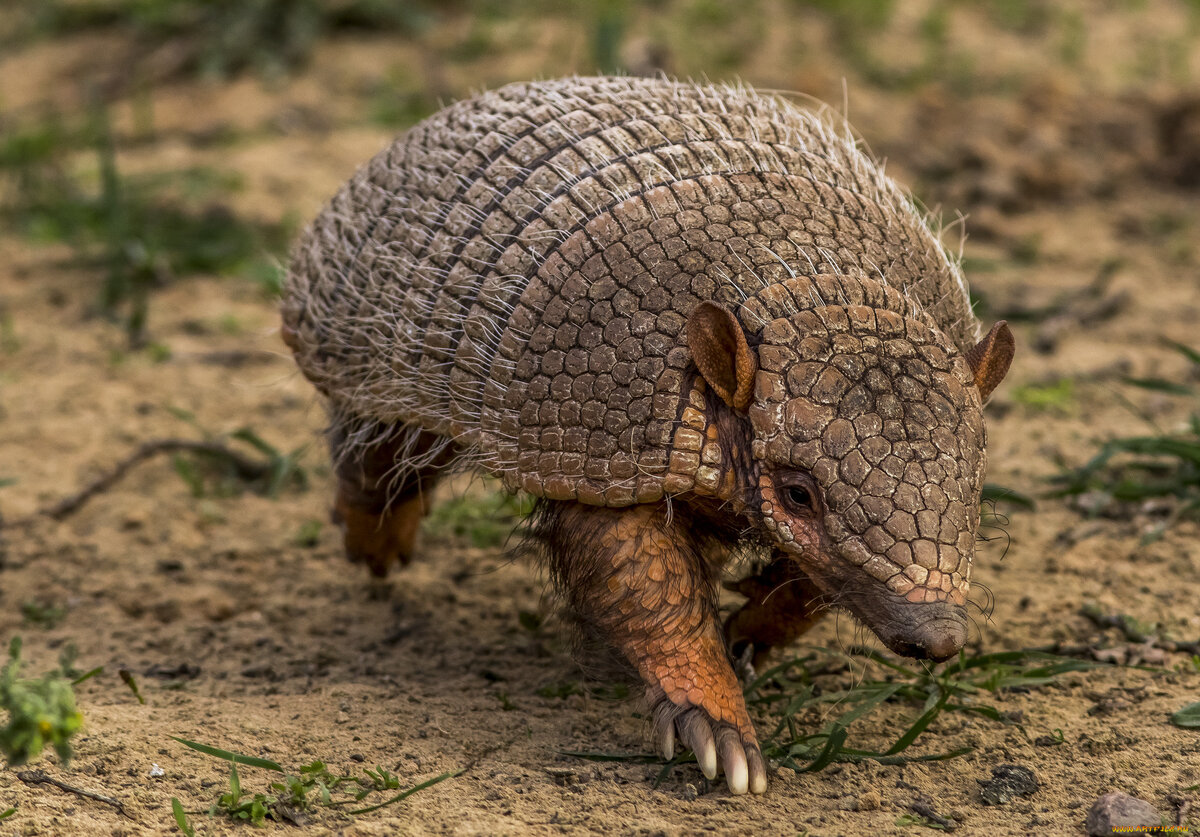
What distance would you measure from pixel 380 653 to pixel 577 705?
1001 millimetres

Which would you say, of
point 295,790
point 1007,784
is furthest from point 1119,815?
point 295,790

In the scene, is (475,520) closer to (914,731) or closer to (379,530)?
(379,530)

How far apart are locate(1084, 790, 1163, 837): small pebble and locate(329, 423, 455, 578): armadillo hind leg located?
7.87 ft

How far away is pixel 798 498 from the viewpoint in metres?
3.53

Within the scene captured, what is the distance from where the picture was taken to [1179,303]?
7.61m

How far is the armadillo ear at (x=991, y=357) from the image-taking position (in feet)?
12.1

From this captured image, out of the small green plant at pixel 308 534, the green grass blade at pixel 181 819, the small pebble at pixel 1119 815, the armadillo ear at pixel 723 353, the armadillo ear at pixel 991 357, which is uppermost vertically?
the armadillo ear at pixel 991 357

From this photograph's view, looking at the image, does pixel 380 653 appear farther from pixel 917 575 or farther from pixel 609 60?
pixel 609 60

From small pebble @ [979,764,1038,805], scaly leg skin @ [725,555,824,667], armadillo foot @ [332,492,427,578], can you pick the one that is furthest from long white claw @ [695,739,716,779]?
Answer: armadillo foot @ [332,492,427,578]

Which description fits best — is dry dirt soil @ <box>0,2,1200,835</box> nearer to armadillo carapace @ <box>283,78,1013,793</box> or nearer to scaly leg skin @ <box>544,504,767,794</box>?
scaly leg skin @ <box>544,504,767,794</box>

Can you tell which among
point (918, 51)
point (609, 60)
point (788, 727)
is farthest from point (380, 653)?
point (918, 51)

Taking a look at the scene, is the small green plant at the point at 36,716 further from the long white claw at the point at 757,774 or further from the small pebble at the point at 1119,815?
the small pebble at the point at 1119,815

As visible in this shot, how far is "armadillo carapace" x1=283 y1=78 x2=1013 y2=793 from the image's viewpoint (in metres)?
3.42

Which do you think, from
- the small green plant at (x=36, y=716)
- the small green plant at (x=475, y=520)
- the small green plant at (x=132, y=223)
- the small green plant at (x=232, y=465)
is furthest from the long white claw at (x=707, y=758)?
the small green plant at (x=132, y=223)
